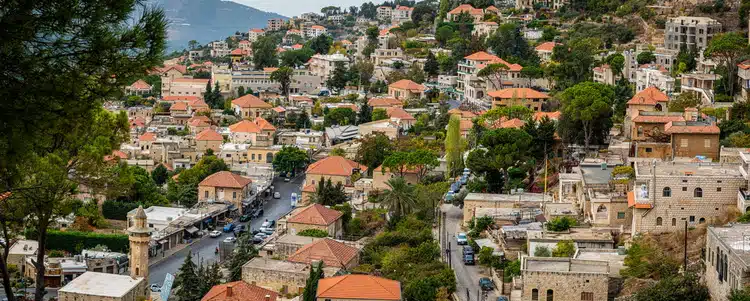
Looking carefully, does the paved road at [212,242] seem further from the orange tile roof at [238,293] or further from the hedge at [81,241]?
the orange tile roof at [238,293]

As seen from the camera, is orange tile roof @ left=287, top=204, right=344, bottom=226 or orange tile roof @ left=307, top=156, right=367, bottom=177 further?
orange tile roof @ left=307, top=156, right=367, bottom=177

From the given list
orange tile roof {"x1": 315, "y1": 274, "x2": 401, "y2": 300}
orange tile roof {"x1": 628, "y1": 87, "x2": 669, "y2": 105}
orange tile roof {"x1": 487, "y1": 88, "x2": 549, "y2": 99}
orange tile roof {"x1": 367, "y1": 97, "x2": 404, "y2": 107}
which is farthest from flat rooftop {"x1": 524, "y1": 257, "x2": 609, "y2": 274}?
orange tile roof {"x1": 367, "y1": 97, "x2": 404, "y2": 107}

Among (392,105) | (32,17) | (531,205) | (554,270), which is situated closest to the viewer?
(32,17)

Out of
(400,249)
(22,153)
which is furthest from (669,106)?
(22,153)

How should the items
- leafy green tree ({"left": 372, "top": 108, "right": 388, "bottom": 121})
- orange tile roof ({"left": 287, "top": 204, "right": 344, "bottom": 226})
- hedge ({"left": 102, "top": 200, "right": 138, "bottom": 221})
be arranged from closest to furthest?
orange tile roof ({"left": 287, "top": 204, "right": 344, "bottom": 226}) → hedge ({"left": 102, "top": 200, "right": 138, "bottom": 221}) → leafy green tree ({"left": 372, "top": 108, "right": 388, "bottom": 121})

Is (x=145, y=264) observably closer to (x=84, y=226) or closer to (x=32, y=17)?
(x=84, y=226)

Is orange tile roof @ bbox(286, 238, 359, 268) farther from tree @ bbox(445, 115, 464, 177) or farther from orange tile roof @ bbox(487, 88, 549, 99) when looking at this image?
orange tile roof @ bbox(487, 88, 549, 99)
